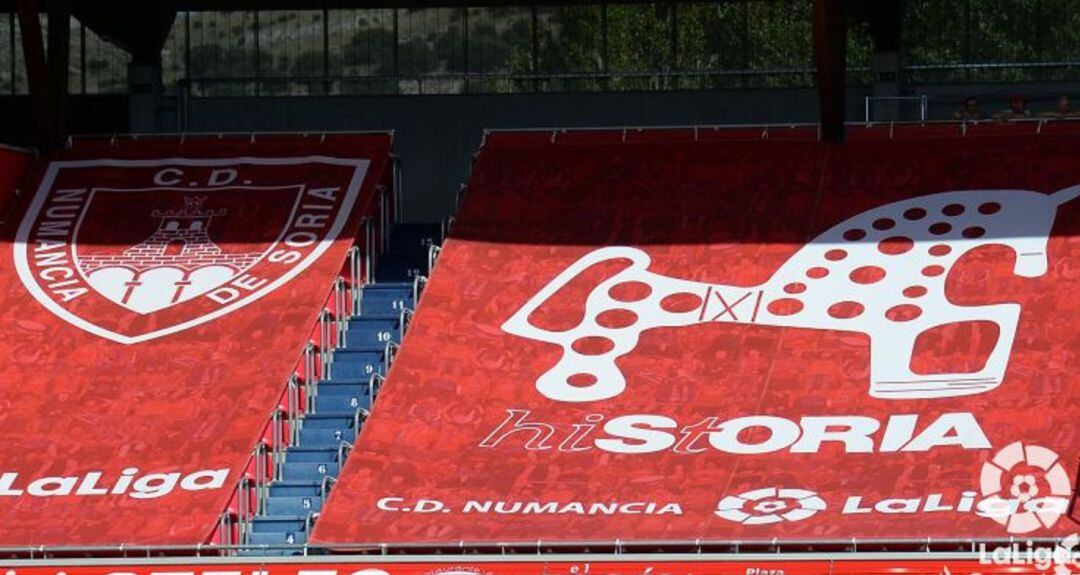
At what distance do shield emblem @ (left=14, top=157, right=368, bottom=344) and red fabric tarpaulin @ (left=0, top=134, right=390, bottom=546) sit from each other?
2 cm

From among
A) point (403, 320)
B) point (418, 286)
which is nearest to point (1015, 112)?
point (418, 286)

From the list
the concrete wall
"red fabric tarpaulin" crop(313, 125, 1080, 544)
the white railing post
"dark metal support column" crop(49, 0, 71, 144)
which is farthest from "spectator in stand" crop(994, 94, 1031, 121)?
"dark metal support column" crop(49, 0, 71, 144)

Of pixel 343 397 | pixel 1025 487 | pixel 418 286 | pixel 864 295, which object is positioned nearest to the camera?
pixel 1025 487

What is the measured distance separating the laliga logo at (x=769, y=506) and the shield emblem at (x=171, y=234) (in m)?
7.69

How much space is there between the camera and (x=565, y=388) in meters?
26.5

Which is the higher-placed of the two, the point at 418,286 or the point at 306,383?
the point at 418,286

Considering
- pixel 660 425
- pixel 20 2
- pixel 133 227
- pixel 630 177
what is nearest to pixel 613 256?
pixel 630 177

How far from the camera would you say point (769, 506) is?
23.5 m

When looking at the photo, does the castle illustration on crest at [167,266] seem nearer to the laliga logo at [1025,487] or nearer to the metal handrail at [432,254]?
the metal handrail at [432,254]

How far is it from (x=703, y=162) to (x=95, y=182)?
26.9ft

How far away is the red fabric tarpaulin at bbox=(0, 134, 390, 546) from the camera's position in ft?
82.1

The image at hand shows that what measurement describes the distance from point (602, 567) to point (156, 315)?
983 centimetres

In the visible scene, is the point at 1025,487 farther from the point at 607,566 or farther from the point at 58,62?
the point at 58,62
